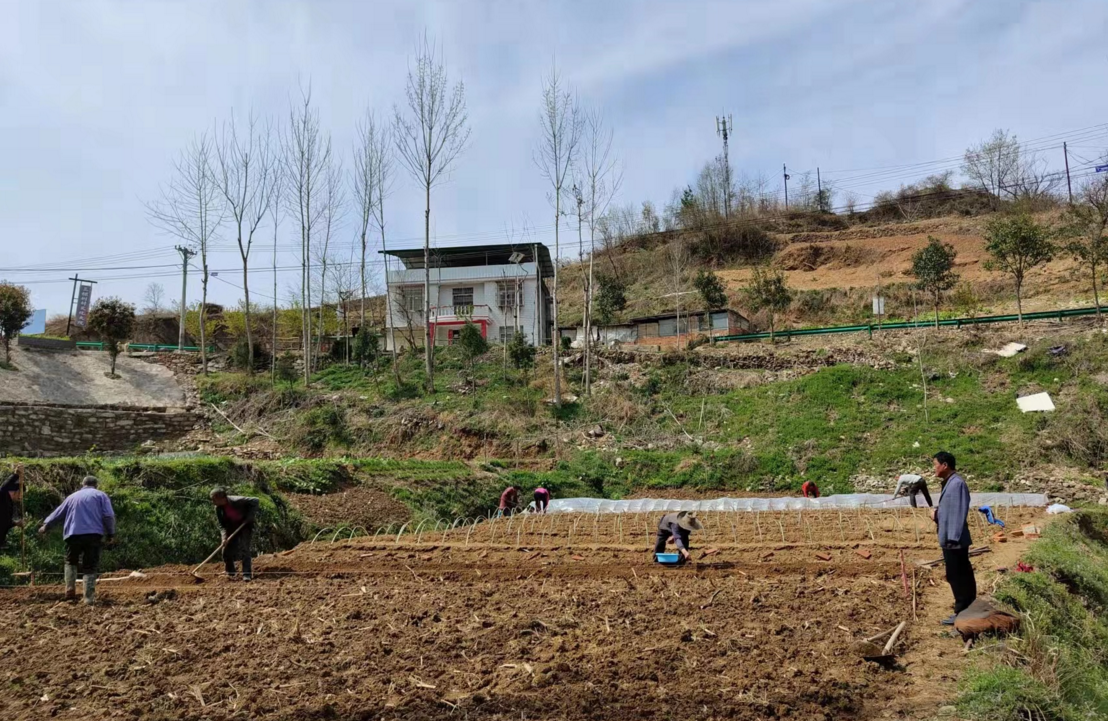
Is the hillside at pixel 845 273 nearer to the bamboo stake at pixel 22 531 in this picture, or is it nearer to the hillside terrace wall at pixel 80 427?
the hillside terrace wall at pixel 80 427

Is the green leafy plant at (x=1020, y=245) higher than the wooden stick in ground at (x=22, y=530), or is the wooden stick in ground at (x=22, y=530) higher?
the green leafy plant at (x=1020, y=245)

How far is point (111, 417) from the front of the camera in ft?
79.7

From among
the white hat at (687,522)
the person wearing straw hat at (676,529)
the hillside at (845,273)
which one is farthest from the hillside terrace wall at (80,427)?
the hillside at (845,273)

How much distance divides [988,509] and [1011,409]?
1085 cm

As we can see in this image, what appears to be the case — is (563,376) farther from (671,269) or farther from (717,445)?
(671,269)

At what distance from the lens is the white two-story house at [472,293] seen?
3872 centimetres

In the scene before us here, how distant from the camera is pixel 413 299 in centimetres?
4000

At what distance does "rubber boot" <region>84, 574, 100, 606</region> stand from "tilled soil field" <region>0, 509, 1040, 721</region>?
180 mm

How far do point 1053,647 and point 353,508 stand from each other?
11652 mm

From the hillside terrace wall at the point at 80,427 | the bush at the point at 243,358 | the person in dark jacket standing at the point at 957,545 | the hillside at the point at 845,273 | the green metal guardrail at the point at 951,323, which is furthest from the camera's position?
the hillside at the point at 845,273

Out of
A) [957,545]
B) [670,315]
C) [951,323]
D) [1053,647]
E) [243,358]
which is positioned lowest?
[1053,647]

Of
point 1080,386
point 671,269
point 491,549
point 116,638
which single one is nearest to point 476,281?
point 671,269

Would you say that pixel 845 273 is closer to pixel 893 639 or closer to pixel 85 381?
pixel 85 381

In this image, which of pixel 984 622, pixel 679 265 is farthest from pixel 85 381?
pixel 679 265
